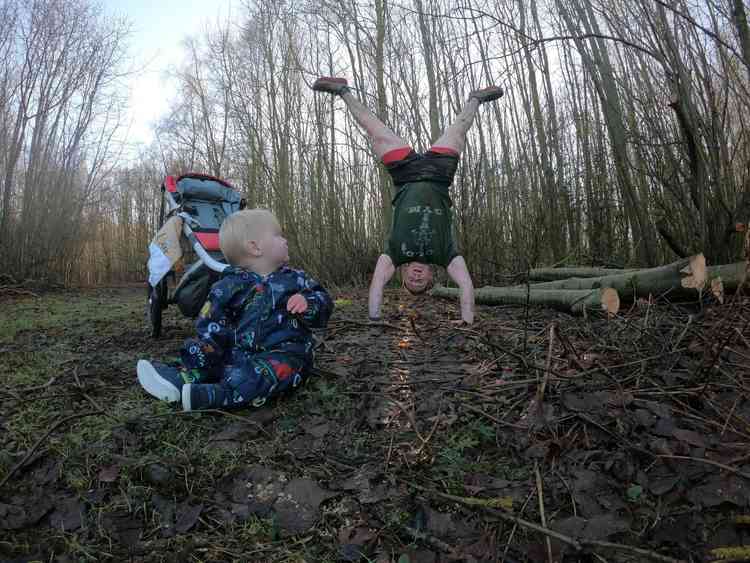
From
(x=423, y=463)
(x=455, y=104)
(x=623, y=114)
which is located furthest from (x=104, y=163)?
(x=423, y=463)

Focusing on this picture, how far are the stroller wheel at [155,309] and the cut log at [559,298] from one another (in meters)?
3.06

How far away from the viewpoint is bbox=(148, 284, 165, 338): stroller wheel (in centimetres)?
367

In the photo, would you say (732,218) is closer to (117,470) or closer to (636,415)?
(636,415)

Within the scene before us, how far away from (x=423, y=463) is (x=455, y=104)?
17.5ft

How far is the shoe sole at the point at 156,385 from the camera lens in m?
2.08

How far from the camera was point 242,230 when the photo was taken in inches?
90.0

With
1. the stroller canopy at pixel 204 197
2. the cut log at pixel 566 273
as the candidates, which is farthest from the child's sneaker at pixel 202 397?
the cut log at pixel 566 273

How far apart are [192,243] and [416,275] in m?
1.80

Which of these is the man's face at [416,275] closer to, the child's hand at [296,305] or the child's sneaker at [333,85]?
the child's hand at [296,305]

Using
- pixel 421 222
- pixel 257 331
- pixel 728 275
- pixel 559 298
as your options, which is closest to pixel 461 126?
pixel 421 222

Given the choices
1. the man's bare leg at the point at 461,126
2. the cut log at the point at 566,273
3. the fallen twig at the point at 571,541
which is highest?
the man's bare leg at the point at 461,126

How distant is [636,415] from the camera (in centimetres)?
162

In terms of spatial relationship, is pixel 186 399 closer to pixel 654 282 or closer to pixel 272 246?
pixel 272 246

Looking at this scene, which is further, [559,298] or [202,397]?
[559,298]
